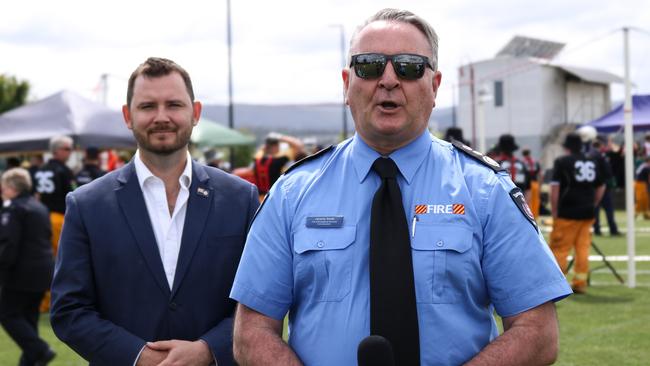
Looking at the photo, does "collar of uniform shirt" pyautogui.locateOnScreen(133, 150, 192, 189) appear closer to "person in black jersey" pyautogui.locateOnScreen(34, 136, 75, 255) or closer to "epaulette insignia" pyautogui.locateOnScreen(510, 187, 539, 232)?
"epaulette insignia" pyautogui.locateOnScreen(510, 187, 539, 232)

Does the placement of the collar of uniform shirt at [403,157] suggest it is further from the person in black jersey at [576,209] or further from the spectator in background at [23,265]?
the person in black jersey at [576,209]

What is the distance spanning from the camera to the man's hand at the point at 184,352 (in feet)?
11.8

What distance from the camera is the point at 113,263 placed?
12.2 ft

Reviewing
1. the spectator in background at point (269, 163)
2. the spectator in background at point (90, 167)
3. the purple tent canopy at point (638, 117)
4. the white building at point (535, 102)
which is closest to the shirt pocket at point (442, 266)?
the spectator in background at point (90, 167)

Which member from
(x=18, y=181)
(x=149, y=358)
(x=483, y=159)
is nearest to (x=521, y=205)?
(x=483, y=159)

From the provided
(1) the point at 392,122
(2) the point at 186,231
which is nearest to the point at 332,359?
(1) the point at 392,122

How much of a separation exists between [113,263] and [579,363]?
224 inches

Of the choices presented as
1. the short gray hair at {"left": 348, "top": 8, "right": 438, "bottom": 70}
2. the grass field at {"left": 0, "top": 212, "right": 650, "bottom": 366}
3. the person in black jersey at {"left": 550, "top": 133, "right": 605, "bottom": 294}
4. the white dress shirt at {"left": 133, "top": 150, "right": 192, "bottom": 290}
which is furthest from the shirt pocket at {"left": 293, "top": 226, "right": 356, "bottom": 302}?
the person in black jersey at {"left": 550, "top": 133, "right": 605, "bottom": 294}

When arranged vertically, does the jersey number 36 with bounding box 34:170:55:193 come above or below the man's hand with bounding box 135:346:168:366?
above

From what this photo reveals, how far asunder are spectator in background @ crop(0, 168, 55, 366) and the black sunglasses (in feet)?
21.1

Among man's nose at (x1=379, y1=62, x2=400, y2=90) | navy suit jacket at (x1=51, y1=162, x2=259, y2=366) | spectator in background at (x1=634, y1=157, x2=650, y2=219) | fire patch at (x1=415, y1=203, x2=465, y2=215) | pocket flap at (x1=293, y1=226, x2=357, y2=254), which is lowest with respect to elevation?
spectator in background at (x1=634, y1=157, x2=650, y2=219)

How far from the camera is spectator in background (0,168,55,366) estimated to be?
8.53 meters

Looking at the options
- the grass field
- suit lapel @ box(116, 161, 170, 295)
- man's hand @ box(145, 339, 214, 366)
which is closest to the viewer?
man's hand @ box(145, 339, 214, 366)

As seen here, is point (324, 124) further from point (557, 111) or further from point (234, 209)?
point (234, 209)
